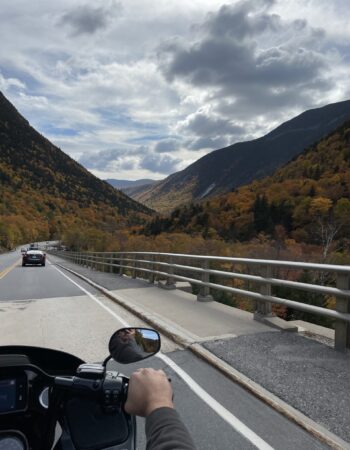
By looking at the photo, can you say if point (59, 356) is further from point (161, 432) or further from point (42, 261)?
point (42, 261)

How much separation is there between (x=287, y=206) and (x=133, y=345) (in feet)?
328

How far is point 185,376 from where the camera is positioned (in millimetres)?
5383

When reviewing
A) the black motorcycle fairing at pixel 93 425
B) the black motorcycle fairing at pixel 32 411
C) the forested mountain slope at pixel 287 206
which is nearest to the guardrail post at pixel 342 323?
the black motorcycle fairing at pixel 93 425

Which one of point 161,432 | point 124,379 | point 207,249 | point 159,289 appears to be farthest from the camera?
point 207,249

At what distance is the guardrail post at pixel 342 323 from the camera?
5.80 m

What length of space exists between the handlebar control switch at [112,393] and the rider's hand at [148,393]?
21cm

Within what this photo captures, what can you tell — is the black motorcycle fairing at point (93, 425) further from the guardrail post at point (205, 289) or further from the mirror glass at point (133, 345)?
the guardrail post at point (205, 289)

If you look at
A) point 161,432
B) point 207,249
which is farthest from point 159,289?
point 207,249

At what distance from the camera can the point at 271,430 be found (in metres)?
3.93

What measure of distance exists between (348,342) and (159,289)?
7947mm

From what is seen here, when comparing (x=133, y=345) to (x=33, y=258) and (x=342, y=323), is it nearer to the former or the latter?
(x=342, y=323)

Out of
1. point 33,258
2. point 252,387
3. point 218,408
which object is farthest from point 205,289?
point 33,258

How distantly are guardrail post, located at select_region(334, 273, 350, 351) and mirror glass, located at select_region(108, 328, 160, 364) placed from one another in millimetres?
4054

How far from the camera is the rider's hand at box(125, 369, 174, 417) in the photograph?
5.57 ft
